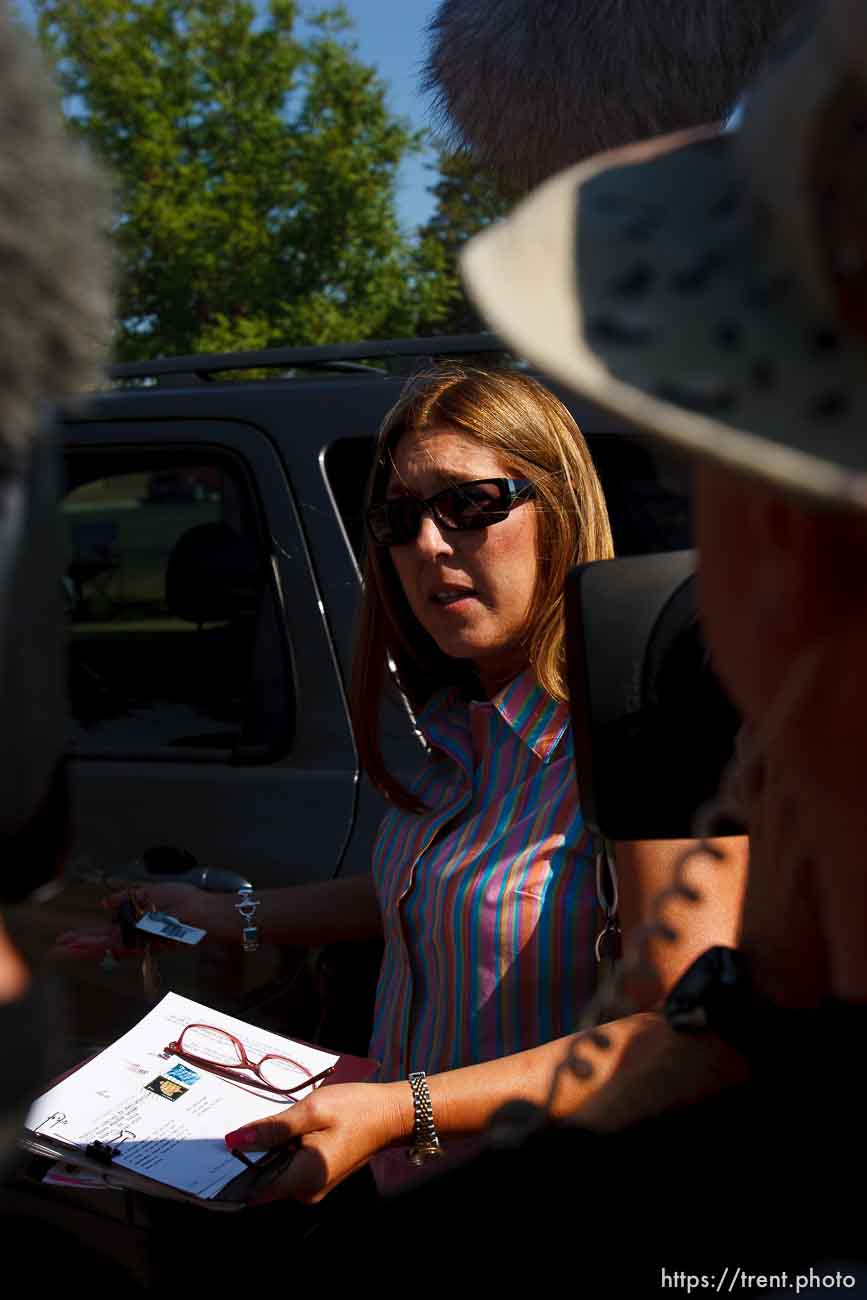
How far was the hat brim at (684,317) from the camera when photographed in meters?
0.67

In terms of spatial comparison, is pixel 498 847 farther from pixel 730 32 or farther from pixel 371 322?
pixel 371 322

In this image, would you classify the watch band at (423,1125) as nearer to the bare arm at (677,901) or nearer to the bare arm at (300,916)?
the bare arm at (677,901)

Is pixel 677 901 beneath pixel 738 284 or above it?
beneath

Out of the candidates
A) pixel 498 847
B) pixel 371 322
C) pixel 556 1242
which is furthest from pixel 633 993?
pixel 371 322

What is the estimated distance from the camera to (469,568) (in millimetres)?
2135

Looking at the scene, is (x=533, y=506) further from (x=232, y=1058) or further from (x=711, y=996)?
(x=711, y=996)

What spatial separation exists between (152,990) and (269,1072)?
0.48m

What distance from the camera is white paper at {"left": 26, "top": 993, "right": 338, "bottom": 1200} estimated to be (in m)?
1.67

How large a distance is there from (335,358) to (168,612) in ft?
2.59

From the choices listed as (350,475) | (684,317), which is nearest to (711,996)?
(684,317)

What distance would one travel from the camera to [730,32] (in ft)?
8.60

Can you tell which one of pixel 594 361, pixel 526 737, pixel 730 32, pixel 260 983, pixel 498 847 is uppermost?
pixel 730 32

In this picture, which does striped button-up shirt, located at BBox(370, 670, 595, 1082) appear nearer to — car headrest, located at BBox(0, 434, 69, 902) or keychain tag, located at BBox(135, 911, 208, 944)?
keychain tag, located at BBox(135, 911, 208, 944)

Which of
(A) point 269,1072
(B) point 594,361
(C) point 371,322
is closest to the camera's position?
(B) point 594,361
